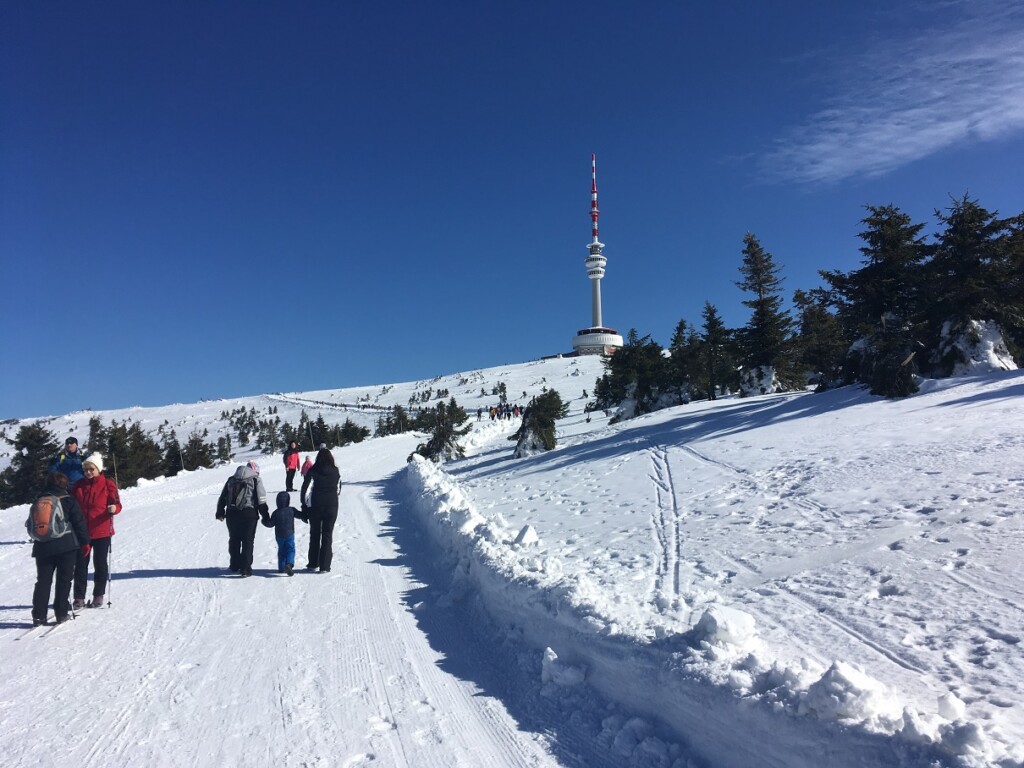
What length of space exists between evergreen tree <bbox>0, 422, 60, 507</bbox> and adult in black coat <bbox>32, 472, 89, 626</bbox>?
125ft

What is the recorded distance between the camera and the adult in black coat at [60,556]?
6297 millimetres

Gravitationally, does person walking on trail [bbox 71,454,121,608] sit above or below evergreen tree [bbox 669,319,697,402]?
below

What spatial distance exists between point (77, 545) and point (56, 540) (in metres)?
0.23

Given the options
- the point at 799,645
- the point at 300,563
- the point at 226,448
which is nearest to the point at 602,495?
the point at 300,563

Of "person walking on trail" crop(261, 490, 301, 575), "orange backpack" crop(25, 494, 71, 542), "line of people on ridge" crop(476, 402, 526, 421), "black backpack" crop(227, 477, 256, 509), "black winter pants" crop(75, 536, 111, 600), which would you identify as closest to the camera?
"orange backpack" crop(25, 494, 71, 542)

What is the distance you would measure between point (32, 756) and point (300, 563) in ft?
16.8

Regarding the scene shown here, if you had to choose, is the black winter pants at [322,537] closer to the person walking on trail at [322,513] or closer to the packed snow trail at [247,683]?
the person walking on trail at [322,513]

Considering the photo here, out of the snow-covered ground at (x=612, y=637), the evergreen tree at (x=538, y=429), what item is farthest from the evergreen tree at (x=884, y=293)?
the evergreen tree at (x=538, y=429)

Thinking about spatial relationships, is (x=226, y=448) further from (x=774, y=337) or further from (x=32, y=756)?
(x=32, y=756)

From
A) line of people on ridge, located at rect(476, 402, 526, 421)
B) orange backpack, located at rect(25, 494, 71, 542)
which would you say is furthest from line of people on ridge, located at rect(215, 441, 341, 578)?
line of people on ridge, located at rect(476, 402, 526, 421)

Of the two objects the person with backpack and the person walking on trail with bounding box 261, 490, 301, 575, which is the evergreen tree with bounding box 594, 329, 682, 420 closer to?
the person walking on trail with bounding box 261, 490, 301, 575

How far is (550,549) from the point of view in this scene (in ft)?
27.2

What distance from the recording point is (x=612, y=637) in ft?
15.1

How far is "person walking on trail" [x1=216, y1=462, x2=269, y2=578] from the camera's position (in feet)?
26.4
